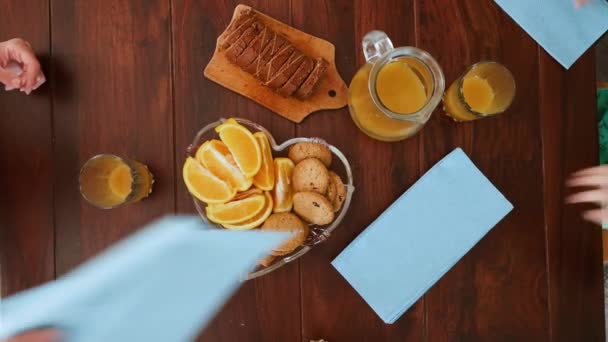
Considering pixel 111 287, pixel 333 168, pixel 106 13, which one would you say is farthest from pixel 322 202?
pixel 106 13

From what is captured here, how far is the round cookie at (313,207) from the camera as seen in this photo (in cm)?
47

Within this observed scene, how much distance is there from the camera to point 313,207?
0.47m

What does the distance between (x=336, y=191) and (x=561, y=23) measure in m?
0.36

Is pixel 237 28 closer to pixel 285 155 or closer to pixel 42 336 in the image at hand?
pixel 285 155

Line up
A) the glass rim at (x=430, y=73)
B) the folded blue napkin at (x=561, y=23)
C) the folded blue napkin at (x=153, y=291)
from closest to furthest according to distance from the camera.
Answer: the folded blue napkin at (x=153, y=291) < the glass rim at (x=430, y=73) < the folded blue napkin at (x=561, y=23)

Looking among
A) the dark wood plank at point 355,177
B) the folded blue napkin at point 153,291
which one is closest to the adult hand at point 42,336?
the folded blue napkin at point 153,291

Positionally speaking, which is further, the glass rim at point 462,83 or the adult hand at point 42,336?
the glass rim at point 462,83

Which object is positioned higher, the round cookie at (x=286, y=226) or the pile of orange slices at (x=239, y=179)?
the pile of orange slices at (x=239, y=179)

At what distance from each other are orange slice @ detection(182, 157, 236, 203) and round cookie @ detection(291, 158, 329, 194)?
0.22 ft

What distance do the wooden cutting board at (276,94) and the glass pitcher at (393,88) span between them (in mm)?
23

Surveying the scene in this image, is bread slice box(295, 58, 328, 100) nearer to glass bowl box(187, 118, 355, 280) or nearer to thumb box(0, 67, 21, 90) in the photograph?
glass bowl box(187, 118, 355, 280)

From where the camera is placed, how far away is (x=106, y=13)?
0.53 meters

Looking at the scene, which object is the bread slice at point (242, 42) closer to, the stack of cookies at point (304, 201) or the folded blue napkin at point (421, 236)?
the stack of cookies at point (304, 201)

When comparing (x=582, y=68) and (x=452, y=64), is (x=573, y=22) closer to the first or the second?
(x=582, y=68)
